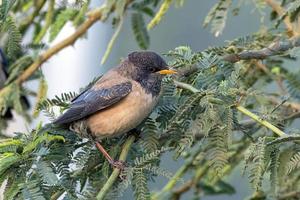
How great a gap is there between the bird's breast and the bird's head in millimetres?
89

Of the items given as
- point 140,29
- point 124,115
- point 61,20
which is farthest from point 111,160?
point 140,29

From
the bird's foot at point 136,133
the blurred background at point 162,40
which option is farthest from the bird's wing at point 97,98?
the blurred background at point 162,40

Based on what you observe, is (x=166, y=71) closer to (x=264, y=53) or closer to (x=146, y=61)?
(x=146, y=61)

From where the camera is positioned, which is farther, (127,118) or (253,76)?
(253,76)

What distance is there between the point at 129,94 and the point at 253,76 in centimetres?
99

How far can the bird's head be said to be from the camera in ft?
11.6

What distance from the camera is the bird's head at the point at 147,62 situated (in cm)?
352

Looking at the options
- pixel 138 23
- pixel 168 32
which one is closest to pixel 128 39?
pixel 168 32

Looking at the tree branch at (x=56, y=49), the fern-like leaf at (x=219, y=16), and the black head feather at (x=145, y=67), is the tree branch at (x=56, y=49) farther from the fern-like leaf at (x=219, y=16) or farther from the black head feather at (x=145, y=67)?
the fern-like leaf at (x=219, y=16)

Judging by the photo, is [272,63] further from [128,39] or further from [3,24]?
[128,39]

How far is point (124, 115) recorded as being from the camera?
3.37 metres

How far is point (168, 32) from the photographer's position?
23.1 ft

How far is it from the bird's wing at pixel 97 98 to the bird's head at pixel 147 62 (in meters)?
0.14

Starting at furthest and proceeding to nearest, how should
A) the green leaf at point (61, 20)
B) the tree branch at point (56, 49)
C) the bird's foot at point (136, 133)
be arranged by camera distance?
the tree branch at point (56, 49)
the green leaf at point (61, 20)
the bird's foot at point (136, 133)
